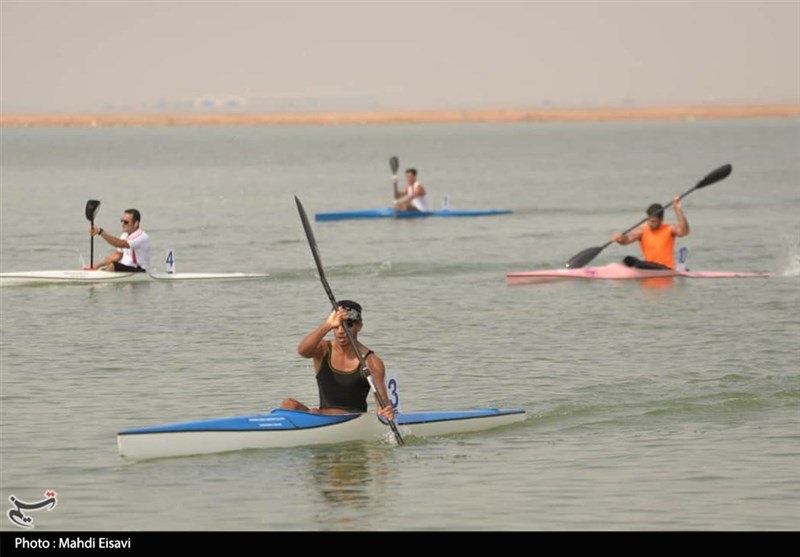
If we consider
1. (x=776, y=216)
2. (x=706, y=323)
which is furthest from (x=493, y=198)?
(x=706, y=323)

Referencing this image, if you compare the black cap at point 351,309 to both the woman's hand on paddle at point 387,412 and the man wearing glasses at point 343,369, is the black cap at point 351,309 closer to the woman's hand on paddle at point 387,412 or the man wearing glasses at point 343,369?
the man wearing glasses at point 343,369

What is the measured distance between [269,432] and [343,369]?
886 millimetres

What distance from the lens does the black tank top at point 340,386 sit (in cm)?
1647

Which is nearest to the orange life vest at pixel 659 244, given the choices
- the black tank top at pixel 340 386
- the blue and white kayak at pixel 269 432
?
the blue and white kayak at pixel 269 432

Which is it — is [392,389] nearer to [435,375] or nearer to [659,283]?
[435,375]

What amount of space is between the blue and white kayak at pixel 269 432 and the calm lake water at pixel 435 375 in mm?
149

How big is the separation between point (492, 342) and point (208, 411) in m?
6.27

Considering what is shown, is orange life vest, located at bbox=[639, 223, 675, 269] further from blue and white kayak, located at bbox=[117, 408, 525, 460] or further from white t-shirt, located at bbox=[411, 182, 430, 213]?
white t-shirt, located at bbox=[411, 182, 430, 213]

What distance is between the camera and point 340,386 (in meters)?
16.6

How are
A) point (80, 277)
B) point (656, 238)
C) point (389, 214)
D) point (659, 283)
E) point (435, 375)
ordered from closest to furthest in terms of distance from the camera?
point (435, 375)
point (80, 277)
point (656, 238)
point (659, 283)
point (389, 214)

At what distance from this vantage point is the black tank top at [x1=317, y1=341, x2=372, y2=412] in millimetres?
16469

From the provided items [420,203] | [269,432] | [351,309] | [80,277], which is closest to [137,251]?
[80,277]

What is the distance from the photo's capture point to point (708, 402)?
19.6 meters

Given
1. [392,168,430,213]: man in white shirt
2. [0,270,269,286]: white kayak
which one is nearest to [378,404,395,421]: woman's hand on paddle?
[0,270,269,286]: white kayak
